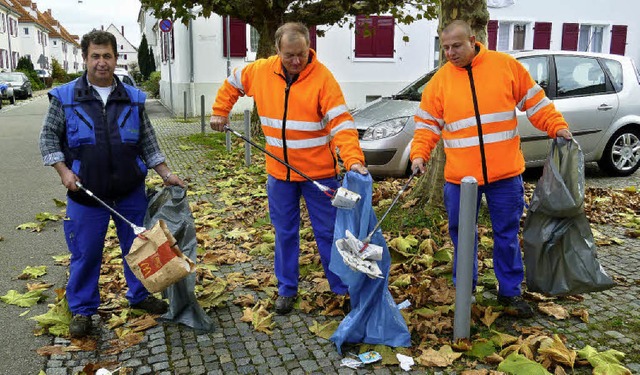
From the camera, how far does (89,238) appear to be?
3.66 m

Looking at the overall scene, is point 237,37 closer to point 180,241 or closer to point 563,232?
point 180,241

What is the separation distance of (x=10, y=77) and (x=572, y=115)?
3084 centimetres

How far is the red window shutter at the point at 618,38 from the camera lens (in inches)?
853

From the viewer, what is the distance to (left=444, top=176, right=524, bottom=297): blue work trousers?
3689 millimetres

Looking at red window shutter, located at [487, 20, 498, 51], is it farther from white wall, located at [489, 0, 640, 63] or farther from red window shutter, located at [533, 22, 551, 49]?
red window shutter, located at [533, 22, 551, 49]

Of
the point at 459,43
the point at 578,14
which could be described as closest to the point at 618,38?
the point at 578,14

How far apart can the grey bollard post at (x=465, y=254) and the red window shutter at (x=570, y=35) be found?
20234mm

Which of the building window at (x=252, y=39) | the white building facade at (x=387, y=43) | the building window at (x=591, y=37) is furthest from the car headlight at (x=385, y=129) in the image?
the building window at (x=591, y=37)

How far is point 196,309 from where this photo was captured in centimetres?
385

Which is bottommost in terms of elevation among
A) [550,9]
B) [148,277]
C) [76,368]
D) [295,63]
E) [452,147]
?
[76,368]

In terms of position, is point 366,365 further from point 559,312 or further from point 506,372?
point 559,312

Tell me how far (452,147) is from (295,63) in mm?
1113

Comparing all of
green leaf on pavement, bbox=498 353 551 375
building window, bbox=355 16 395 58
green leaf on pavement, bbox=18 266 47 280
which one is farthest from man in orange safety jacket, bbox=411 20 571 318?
building window, bbox=355 16 395 58

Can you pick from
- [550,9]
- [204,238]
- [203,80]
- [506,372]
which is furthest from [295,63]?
[550,9]
